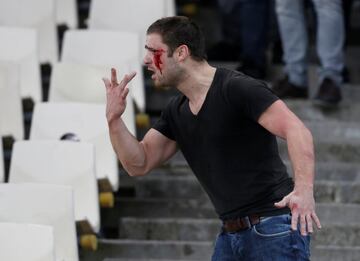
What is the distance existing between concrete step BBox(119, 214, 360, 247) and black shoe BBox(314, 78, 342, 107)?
1029 millimetres

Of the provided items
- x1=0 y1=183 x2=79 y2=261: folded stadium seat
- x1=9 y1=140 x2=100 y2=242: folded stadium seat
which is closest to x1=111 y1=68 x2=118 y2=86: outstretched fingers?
x1=0 y1=183 x2=79 y2=261: folded stadium seat

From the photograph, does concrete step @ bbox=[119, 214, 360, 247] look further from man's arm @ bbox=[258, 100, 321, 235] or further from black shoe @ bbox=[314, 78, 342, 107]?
man's arm @ bbox=[258, 100, 321, 235]

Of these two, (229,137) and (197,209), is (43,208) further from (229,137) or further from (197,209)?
(229,137)

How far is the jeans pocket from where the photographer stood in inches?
169

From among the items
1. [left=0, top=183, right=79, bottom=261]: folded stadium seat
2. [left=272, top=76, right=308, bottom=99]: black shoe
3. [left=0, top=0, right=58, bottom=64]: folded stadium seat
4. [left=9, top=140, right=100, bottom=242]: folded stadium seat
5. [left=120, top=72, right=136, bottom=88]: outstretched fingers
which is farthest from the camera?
[left=0, top=0, right=58, bottom=64]: folded stadium seat

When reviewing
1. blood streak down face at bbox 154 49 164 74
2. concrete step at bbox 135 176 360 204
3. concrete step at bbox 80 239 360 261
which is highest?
blood streak down face at bbox 154 49 164 74

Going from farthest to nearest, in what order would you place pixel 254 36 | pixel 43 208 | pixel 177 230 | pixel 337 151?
pixel 254 36
pixel 337 151
pixel 177 230
pixel 43 208

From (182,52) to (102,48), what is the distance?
276cm

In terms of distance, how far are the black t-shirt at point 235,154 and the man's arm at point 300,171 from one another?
0.67 ft

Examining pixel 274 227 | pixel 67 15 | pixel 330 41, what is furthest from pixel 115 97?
pixel 67 15

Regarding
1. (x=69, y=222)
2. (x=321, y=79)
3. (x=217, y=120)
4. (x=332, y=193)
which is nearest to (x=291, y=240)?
(x=217, y=120)

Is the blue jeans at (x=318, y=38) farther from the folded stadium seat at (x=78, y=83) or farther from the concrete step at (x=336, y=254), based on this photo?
the concrete step at (x=336, y=254)

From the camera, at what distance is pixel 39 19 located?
24.6ft

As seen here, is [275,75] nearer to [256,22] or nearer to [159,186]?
[256,22]
